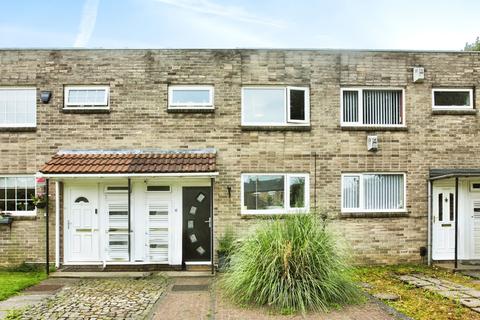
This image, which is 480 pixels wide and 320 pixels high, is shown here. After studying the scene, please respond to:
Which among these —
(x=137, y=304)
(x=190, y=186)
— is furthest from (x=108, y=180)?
(x=137, y=304)

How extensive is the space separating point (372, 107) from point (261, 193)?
4.01 meters

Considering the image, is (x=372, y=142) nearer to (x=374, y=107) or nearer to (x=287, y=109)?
(x=374, y=107)

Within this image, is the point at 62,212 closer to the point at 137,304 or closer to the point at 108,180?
the point at 108,180

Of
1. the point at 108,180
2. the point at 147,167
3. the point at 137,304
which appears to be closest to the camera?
the point at 137,304

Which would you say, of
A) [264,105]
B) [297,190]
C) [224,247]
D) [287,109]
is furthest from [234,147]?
[224,247]

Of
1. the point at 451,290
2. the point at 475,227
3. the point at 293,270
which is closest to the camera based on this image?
the point at 293,270

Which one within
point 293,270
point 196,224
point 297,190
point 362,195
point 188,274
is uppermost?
point 297,190

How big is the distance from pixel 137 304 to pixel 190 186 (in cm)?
429

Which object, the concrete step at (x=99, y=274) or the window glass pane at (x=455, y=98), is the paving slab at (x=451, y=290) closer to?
the window glass pane at (x=455, y=98)

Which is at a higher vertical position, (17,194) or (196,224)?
(17,194)

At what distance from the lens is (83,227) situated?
11492 mm

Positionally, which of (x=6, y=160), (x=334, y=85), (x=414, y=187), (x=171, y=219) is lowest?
(x=171, y=219)

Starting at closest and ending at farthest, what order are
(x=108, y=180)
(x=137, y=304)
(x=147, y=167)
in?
(x=137, y=304) < (x=147, y=167) < (x=108, y=180)

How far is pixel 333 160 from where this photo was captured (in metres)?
11.9
